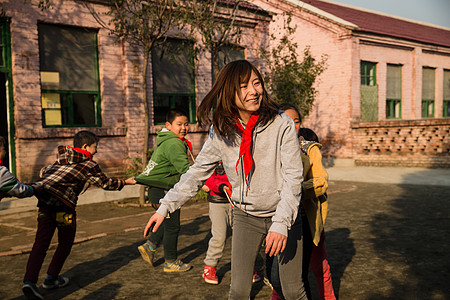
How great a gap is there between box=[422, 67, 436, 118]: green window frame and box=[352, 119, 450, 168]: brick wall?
26.3 ft

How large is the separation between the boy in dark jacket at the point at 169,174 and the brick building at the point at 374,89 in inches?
490

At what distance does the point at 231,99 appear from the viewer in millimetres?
2770

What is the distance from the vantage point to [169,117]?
5.23 m

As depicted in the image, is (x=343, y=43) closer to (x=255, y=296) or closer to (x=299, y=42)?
(x=299, y=42)

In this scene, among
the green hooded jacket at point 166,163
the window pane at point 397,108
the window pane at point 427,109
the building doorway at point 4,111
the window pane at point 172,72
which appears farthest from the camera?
the window pane at point 427,109

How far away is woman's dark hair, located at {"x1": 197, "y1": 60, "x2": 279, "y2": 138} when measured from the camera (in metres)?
2.74

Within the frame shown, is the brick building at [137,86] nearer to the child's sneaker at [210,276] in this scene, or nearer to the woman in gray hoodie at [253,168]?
the child's sneaker at [210,276]

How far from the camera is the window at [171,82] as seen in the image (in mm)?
12577

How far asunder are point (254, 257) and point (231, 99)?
3.31 ft

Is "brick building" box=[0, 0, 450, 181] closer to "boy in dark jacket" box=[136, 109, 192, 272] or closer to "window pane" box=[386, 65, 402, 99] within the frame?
"window pane" box=[386, 65, 402, 99]

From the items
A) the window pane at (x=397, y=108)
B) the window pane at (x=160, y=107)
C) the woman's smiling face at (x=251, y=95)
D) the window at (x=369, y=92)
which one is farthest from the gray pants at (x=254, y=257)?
the window pane at (x=397, y=108)

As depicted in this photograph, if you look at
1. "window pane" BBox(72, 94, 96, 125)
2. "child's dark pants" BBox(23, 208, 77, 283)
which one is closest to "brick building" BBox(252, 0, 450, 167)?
"window pane" BBox(72, 94, 96, 125)

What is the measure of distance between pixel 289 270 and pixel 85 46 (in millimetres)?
9869

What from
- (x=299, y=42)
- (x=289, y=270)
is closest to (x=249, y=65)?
(x=289, y=270)
